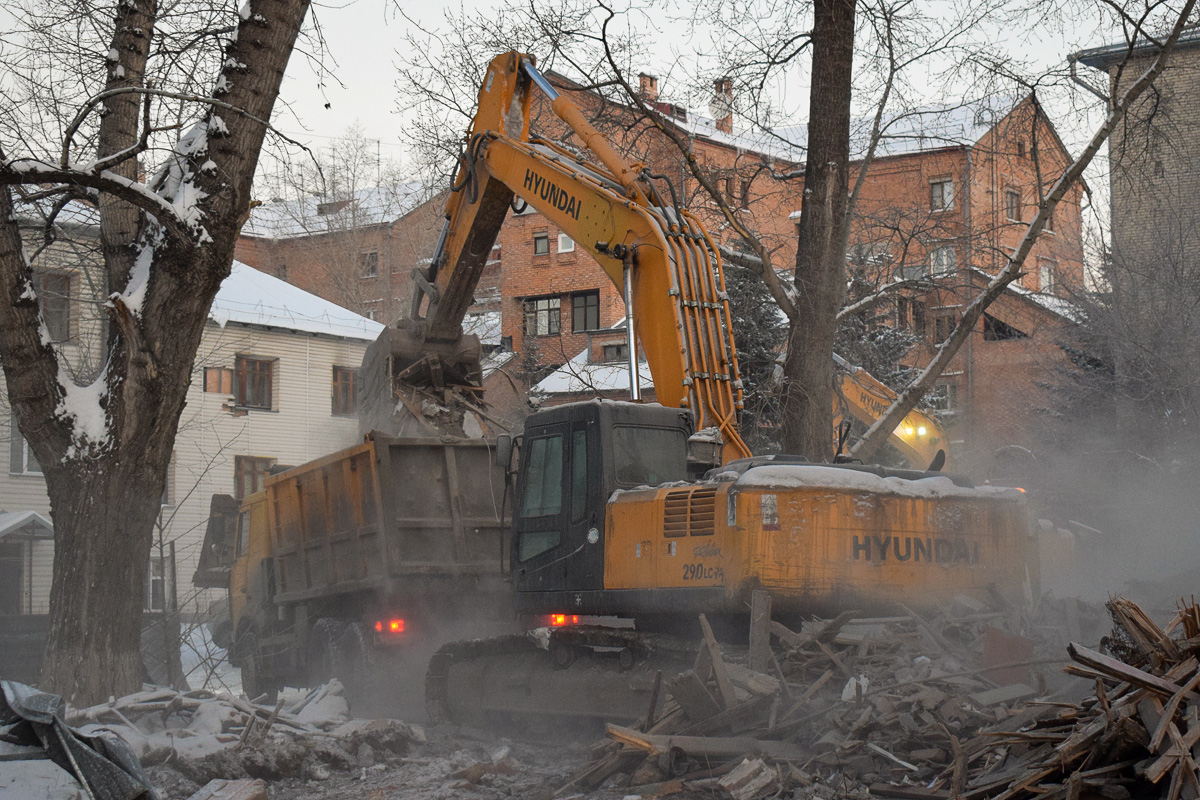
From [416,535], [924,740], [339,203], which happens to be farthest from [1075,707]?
[339,203]

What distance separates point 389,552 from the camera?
440 inches

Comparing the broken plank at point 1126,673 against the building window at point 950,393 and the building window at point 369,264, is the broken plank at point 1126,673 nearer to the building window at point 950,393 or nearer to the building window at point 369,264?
the building window at point 950,393

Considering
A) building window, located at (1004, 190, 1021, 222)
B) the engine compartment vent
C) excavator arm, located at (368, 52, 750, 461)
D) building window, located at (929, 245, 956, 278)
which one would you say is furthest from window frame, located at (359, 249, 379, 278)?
the engine compartment vent

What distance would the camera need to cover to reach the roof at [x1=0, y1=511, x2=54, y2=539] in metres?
25.5

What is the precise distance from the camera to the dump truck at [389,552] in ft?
37.2

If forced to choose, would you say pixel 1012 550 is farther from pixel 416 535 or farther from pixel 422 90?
pixel 422 90

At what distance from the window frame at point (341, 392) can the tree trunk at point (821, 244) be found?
21.3m

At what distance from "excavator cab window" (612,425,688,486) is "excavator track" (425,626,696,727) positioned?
116 cm

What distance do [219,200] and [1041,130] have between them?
979 cm

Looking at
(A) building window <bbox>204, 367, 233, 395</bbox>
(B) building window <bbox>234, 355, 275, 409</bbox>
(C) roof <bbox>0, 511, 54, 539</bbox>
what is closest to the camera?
(C) roof <bbox>0, 511, 54, 539</bbox>

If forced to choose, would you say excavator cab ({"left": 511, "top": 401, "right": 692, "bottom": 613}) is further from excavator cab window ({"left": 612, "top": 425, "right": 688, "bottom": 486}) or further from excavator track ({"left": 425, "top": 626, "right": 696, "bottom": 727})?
excavator track ({"left": 425, "top": 626, "right": 696, "bottom": 727})

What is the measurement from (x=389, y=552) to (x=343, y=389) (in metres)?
22.3

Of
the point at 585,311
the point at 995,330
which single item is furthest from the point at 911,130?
the point at 585,311

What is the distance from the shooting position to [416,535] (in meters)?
11.5
